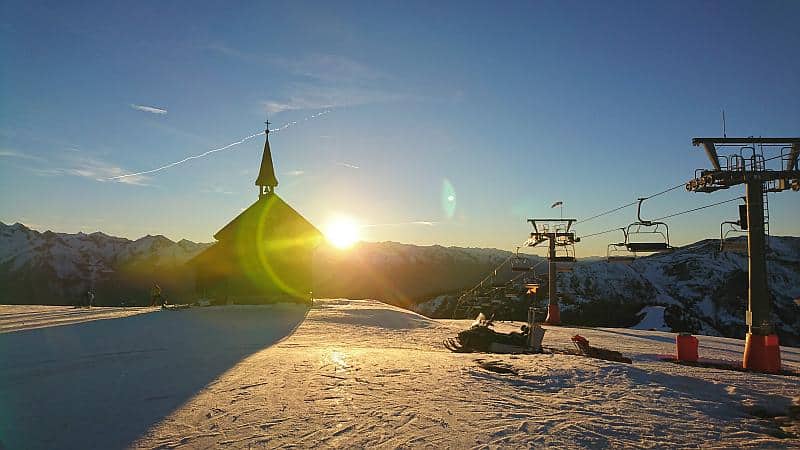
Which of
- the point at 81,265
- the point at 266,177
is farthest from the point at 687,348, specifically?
the point at 81,265

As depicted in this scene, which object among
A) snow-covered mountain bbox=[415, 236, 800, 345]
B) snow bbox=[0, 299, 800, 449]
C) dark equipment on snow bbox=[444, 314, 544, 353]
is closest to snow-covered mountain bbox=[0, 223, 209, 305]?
snow-covered mountain bbox=[415, 236, 800, 345]

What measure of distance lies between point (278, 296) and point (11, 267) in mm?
102974

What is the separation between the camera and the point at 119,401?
936 cm

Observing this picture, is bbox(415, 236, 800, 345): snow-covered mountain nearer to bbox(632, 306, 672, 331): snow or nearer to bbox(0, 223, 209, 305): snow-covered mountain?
bbox(632, 306, 672, 331): snow

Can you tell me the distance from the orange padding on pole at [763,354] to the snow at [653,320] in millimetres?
33369

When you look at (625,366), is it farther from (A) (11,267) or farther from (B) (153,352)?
(A) (11,267)

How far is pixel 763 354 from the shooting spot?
52.8 ft

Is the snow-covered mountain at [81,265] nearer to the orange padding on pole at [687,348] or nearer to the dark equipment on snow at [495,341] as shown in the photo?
the dark equipment on snow at [495,341]

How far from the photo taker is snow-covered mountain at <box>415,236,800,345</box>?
56.2 metres

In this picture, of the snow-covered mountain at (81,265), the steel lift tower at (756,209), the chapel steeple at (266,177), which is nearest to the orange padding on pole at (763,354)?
the steel lift tower at (756,209)

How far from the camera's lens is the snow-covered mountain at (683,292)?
2211 inches

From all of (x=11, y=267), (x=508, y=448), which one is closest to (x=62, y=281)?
(x=11, y=267)

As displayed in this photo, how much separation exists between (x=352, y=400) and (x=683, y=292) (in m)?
73.7

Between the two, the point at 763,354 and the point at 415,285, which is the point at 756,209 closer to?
the point at 763,354
